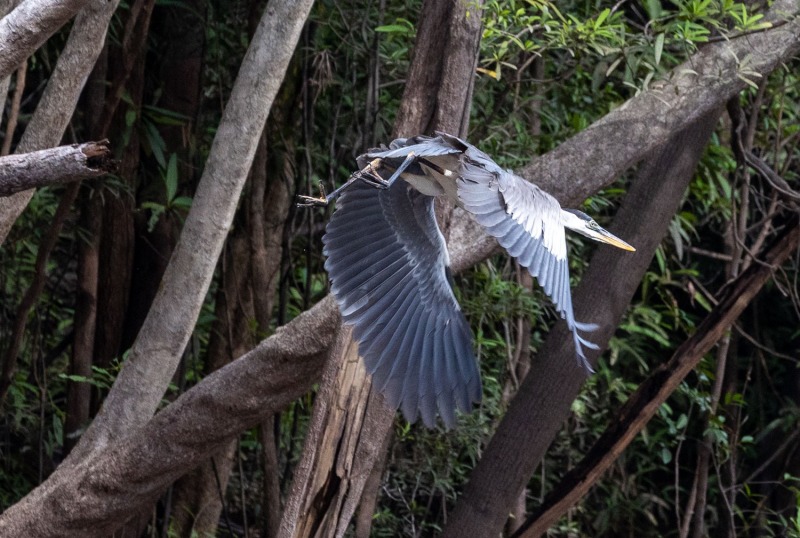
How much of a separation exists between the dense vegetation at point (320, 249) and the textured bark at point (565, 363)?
0.35 feet

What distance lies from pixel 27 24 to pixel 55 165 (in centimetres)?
46

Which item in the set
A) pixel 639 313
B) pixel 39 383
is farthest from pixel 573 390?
pixel 39 383

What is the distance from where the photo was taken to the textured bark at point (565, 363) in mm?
2861

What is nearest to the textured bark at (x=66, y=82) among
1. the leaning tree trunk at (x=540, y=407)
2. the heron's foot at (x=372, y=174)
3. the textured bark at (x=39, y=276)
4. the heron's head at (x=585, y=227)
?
the textured bark at (x=39, y=276)

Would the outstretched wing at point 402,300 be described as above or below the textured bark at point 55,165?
below

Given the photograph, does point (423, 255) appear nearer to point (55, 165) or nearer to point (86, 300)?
point (55, 165)

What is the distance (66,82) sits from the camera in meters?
2.32

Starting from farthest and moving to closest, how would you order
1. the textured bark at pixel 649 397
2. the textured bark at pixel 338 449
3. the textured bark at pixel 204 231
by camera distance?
the textured bark at pixel 649 397 → the textured bark at pixel 204 231 → the textured bark at pixel 338 449

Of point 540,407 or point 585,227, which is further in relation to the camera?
point 540,407

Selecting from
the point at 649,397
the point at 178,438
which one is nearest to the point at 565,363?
the point at 649,397

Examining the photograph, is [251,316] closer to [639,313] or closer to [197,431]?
[197,431]

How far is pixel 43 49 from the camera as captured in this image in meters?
2.93

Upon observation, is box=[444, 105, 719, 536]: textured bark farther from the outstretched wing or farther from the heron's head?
the outstretched wing

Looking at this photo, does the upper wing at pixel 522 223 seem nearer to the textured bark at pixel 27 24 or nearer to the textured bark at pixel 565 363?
the textured bark at pixel 27 24
